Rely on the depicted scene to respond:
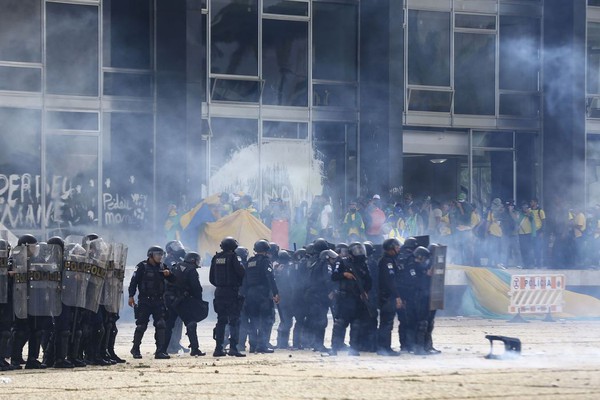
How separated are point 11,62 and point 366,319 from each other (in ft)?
44.6

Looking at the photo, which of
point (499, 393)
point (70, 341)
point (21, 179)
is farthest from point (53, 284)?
point (21, 179)

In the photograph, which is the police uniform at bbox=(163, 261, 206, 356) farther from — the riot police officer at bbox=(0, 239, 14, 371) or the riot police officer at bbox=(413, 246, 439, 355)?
the riot police officer at bbox=(413, 246, 439, 355)

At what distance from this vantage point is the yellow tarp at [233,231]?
27.6m

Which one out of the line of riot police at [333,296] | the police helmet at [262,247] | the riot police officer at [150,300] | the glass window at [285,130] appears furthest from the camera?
the glass window at [285,130]

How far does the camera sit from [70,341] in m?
18.3

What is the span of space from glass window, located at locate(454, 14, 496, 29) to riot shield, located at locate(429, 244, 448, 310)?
16.1m

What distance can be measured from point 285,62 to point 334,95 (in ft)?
5.22

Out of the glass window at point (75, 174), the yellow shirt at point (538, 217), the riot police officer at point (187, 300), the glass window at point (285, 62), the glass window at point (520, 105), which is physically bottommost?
the riot police officer at point (187, 300)

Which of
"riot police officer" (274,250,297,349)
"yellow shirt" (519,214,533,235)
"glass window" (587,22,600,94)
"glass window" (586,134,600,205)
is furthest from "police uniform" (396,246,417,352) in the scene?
"glass window" (587,22,600,94)

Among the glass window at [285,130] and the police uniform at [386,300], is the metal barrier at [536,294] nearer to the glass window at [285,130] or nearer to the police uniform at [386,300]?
the glass window at [285,130]

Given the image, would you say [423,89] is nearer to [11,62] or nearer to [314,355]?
[11,62]

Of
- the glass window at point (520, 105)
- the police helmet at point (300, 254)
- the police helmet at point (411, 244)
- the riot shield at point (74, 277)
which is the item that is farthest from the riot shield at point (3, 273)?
the glass window at point (520, 105)

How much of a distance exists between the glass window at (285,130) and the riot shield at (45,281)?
637 inches

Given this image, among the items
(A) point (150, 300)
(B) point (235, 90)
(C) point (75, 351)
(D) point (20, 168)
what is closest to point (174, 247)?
(A) point (150, 300)
